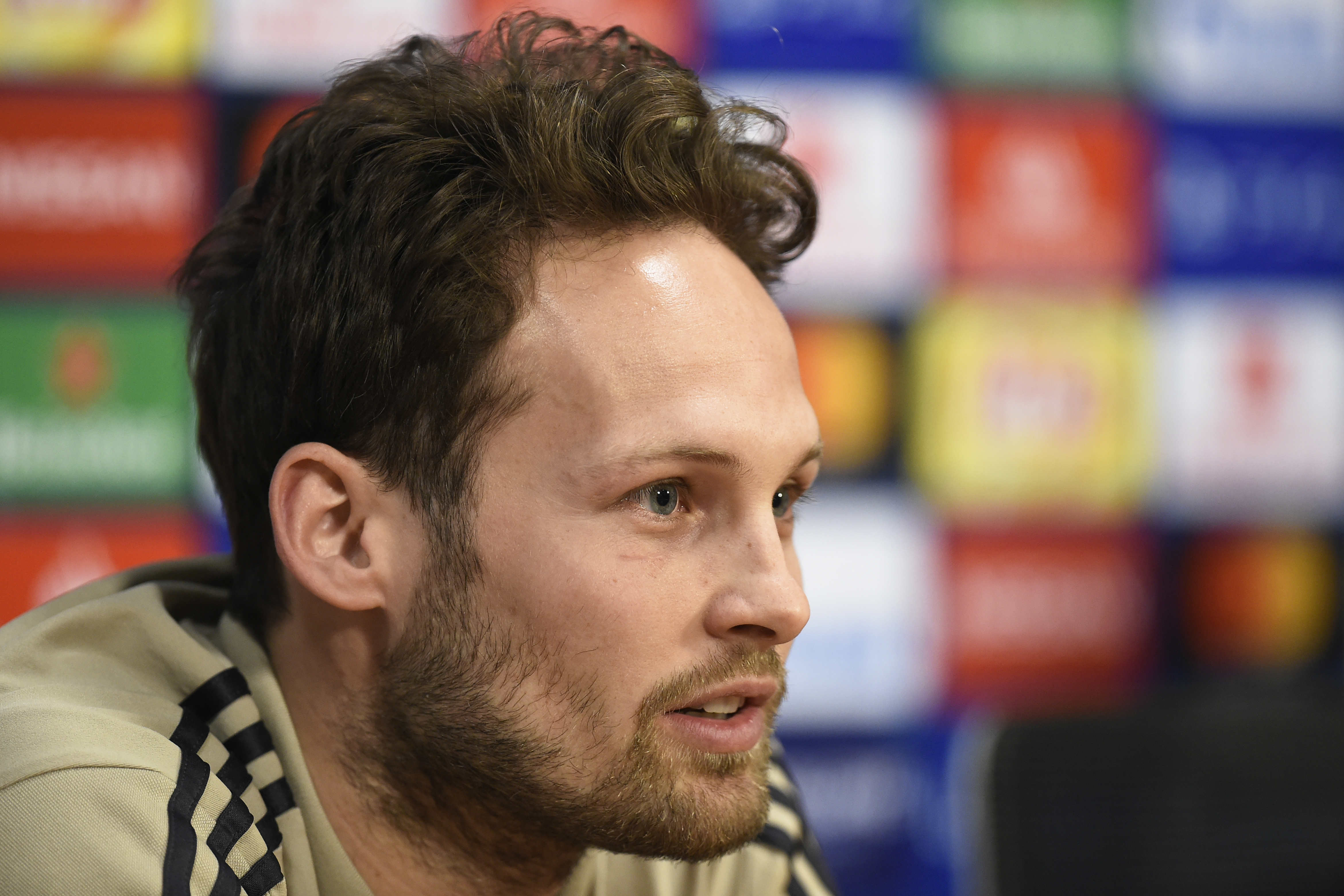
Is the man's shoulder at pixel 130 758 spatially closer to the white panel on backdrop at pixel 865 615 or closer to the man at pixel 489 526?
the man at pixel 489 526

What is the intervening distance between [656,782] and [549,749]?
9cm

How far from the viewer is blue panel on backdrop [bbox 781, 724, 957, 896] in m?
2.42

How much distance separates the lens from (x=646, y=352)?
40.1 inches

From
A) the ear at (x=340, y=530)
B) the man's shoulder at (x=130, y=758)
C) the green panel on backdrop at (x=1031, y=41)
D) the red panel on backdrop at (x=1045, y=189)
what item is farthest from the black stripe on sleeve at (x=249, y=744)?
the green panel on backdrop at (x=1031, y=41)

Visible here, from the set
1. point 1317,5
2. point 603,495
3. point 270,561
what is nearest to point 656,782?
point 603,495

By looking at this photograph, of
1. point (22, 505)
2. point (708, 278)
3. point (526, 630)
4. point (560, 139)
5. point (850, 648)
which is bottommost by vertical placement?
point (850, 648)

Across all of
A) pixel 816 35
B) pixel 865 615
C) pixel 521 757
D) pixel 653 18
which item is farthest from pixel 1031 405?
pixel 521 757

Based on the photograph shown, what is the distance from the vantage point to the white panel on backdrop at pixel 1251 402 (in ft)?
8.40

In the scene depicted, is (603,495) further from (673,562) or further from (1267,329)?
(1267,329)

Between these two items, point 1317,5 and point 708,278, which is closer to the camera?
point 708,278

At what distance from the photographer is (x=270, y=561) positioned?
1.15 metres

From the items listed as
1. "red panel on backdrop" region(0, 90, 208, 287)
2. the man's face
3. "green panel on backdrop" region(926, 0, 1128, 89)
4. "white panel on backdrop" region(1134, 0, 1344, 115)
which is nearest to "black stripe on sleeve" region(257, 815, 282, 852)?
the man's face

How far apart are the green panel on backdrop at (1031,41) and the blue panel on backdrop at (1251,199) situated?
207 millimetres

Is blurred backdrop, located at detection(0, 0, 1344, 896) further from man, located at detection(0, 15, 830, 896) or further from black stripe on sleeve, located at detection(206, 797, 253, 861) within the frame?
black stripe on sleeve, located at detection(206, 797, 253, 861)
